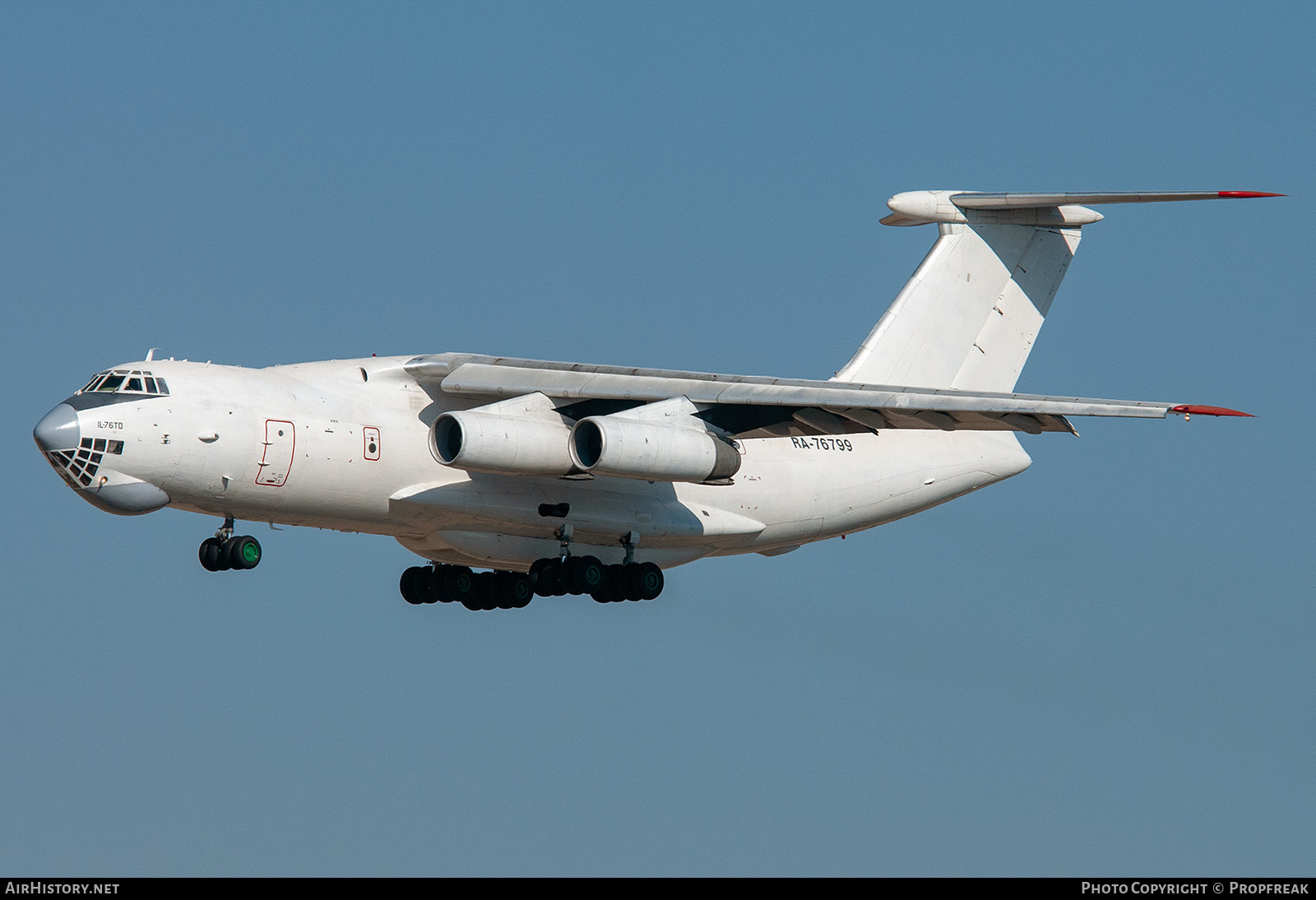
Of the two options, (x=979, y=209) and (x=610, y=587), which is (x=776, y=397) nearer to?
(x=610, y=587)

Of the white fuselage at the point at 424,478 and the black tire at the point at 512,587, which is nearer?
the white fuselage at the point at 424,478

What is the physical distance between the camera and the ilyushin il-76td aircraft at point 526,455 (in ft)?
44.0

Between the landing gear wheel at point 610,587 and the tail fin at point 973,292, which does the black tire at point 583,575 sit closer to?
the landing gear wheel at point 610,587

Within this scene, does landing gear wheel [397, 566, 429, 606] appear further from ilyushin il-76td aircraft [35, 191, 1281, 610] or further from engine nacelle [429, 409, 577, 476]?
engine nacelle [429, 409, 577, 476]

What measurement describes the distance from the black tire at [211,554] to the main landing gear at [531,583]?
265 centimetres

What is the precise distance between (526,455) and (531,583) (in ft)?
6.44

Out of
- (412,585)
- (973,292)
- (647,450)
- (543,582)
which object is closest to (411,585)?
(412,585)

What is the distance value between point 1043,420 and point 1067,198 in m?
3.38

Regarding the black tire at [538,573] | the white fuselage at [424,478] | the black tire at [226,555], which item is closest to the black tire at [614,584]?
the white fuselage at [424,478]

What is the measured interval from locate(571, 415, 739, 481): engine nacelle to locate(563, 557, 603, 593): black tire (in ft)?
4.53

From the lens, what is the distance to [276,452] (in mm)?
13633
